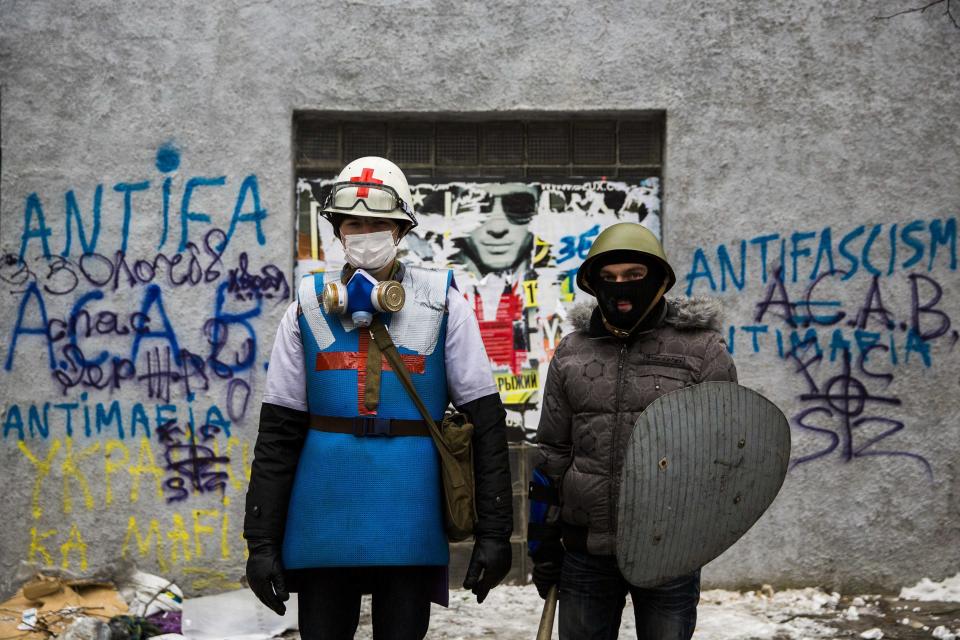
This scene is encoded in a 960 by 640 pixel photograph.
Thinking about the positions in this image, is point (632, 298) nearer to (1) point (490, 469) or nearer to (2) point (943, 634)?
(1) point (490, 469)

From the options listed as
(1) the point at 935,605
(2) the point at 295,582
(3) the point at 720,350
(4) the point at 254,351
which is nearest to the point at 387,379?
(2) the point at 295,582

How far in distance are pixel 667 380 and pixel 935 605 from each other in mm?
3547

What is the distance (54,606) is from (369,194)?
341cm

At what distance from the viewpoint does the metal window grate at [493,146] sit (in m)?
5.91

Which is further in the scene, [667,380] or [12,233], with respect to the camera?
[12,233]

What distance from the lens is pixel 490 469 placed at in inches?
121

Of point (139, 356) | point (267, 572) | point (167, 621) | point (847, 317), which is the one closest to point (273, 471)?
point (267, 572)

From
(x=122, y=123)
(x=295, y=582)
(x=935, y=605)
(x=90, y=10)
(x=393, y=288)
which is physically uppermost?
(x=90, y=10)

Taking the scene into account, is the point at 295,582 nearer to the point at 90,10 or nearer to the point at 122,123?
the point at 122,123

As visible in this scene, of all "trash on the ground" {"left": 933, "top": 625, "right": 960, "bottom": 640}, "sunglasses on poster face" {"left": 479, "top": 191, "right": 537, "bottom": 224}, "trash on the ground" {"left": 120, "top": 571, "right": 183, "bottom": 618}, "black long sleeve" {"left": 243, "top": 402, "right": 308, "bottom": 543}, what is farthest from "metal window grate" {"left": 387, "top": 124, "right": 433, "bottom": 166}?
"trash on the ground" {"left": 933, "top": 625, "right": 960, "bottom": 640}

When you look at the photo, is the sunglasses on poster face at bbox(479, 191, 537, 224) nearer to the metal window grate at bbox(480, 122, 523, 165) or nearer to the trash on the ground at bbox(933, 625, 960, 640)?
the metal window grate at bbox(480, 122, 523, 165)

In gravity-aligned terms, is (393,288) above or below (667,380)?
above

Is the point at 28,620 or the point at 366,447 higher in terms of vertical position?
the point at 366,447

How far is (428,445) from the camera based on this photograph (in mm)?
2990
